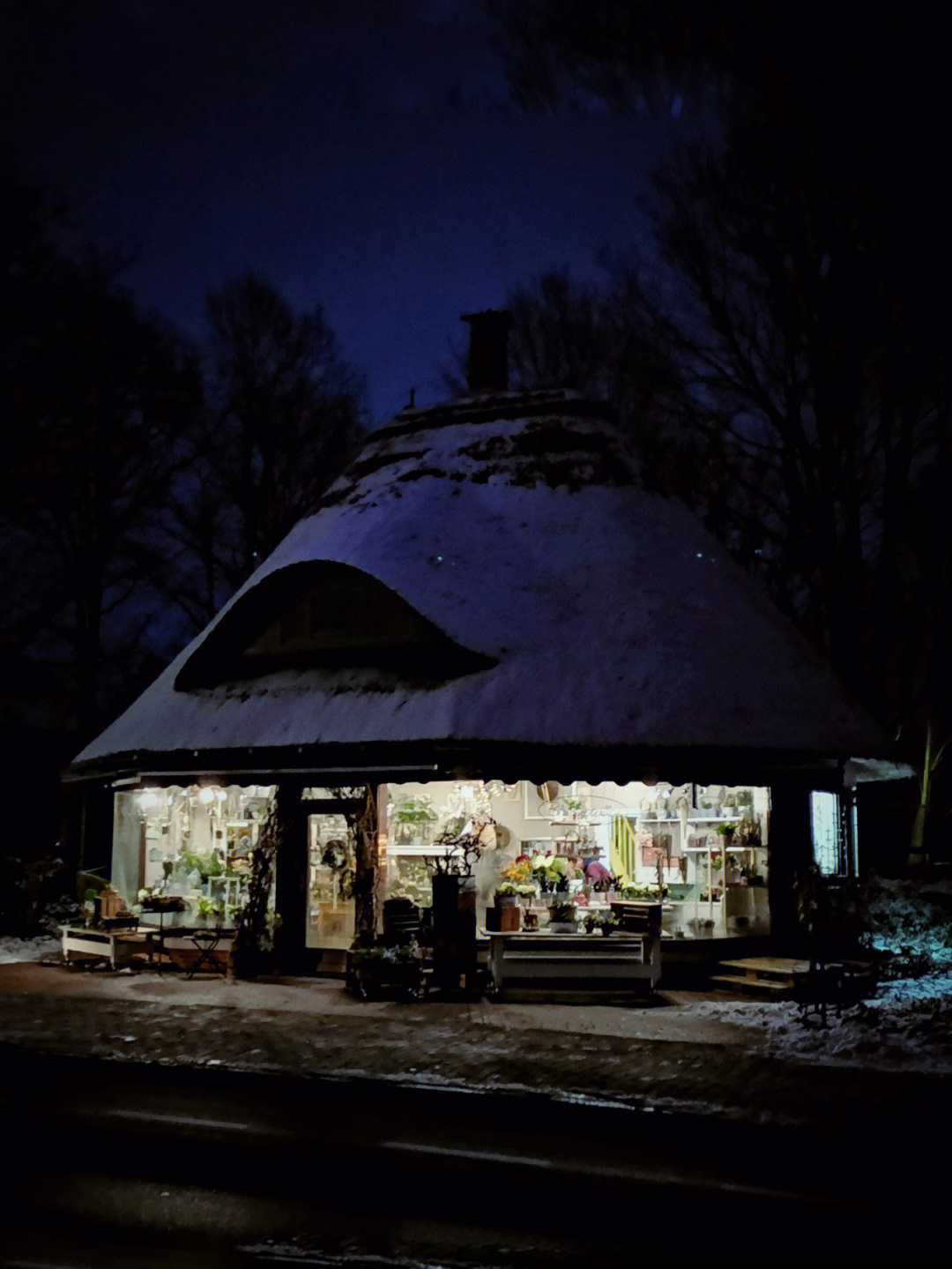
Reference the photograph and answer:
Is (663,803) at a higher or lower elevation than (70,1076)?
higher

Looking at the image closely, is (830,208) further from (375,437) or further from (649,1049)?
(649,1049)

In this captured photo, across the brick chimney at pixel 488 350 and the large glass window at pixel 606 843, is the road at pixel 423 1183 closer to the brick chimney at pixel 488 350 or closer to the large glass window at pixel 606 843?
the large glass window at pixel 606 843

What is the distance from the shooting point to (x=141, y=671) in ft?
105

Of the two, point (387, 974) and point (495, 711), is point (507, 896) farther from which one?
point (495, 711)

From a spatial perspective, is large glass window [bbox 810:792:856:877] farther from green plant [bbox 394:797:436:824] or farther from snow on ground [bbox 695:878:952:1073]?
green plant [bbox 394:797:436:824]

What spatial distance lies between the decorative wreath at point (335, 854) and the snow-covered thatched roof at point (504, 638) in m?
2.14

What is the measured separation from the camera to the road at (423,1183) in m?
6.66

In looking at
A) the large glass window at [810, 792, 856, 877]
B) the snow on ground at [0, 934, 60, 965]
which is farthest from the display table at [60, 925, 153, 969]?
the large glass window at [810, 792, 856, 877]

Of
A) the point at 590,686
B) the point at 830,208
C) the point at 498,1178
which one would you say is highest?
the point at 830,208

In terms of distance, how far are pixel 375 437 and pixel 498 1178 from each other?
1465 cm

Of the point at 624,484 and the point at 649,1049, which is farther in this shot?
the point at 624,484


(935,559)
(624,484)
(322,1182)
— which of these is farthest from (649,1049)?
(935,559)

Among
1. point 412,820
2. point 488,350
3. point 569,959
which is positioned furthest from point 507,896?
point 488,350

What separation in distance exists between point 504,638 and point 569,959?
13.5 ft
